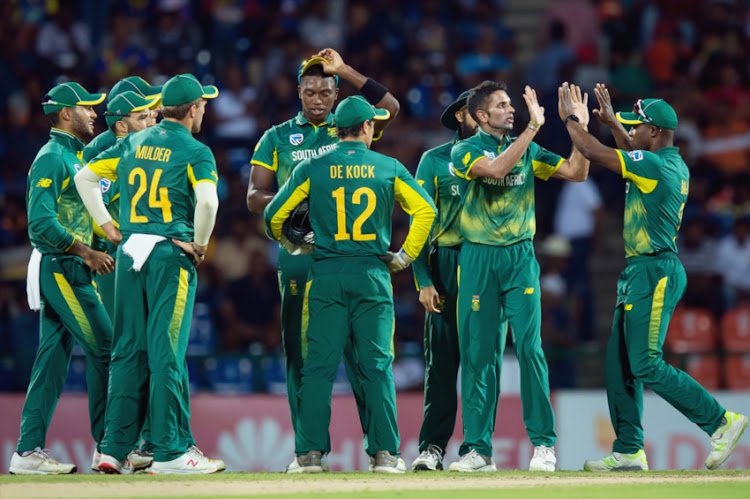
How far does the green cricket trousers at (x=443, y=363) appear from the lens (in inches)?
365

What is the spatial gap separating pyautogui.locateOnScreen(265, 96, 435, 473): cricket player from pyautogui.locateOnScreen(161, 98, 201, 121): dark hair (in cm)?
82

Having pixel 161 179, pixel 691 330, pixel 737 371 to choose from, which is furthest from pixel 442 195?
pixel 691 330

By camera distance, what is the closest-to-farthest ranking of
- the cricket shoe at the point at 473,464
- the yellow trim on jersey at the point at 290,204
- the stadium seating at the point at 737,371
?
the yellow trim on jersey at the point at 290,204 < the cricket shoe at the point at 473,464 < the stadium seating at the point at 737,371

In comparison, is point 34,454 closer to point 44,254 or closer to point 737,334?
point 44,254

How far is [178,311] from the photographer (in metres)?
8.40

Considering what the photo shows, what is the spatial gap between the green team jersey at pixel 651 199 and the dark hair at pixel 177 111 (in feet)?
9.60

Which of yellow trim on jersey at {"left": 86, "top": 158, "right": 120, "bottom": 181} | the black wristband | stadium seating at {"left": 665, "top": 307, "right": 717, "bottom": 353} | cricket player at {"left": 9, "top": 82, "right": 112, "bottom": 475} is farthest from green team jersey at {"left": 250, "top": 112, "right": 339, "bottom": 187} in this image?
stadium seating at {"left": 665, "top": 307, "right": 717, "bottom": 353}

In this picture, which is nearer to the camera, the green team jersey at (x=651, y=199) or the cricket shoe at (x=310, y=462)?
the cricket shoe at (x=310, y=462)

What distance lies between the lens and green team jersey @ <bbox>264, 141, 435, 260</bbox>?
8461 mm

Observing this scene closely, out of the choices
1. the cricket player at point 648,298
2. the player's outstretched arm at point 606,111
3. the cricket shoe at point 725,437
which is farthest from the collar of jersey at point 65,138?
the cricket shoe at point 725,437

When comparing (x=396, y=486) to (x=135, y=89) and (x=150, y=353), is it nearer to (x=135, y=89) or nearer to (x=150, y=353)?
(x=150, y=353)

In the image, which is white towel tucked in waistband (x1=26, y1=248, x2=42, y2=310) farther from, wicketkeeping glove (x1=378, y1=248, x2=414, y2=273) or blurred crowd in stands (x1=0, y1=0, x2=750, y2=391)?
blurred crowd in stands (x1=0, y1=0, x2=750, y2=391)

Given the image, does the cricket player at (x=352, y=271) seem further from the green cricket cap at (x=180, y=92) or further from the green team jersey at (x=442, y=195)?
the green cricket cap at (x=180, y=92)

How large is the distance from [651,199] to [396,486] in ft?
9.23
